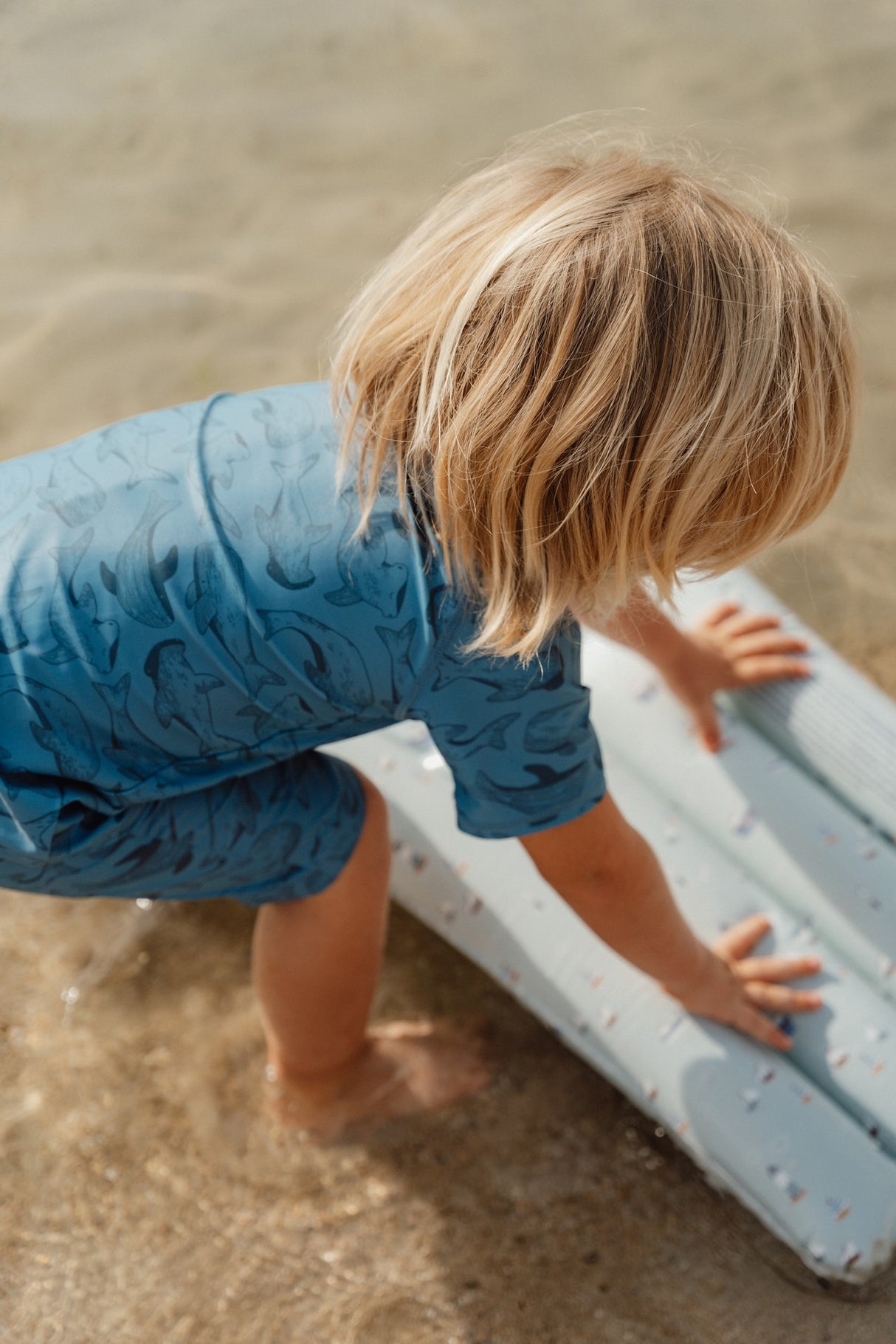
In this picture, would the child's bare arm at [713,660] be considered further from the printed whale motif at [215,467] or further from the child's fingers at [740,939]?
the printed whale motif at [215,467]

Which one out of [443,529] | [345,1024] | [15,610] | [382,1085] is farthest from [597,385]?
[382,1085]

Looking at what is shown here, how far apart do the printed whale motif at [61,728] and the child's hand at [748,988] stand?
686mm

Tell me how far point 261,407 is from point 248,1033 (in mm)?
912

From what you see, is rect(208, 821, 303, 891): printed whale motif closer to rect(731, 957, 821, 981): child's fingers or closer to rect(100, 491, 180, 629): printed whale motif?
rect(100, 491, 180, 629): printed whale motif

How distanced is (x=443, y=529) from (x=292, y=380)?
1472mm

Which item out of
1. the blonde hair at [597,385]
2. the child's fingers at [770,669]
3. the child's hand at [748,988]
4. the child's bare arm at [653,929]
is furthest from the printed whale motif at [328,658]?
the child's fingers at [770,669]

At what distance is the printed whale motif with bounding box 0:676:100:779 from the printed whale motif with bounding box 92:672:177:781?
0.02 m

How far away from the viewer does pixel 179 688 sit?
94 cm

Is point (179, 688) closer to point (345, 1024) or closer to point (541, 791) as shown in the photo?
point (541, 791)

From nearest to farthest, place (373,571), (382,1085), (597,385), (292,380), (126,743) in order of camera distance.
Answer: (597,385) < (373,571) < (126,743) < (382,1085) < (292,380)

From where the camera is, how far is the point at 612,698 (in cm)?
153

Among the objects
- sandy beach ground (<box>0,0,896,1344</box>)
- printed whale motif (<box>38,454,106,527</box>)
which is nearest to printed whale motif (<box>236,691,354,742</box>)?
printed whale motif (<box>38,454,106,527</box>)

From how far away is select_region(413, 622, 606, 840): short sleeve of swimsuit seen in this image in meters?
0.89

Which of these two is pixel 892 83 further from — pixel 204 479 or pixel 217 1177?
pixel 217 1177
